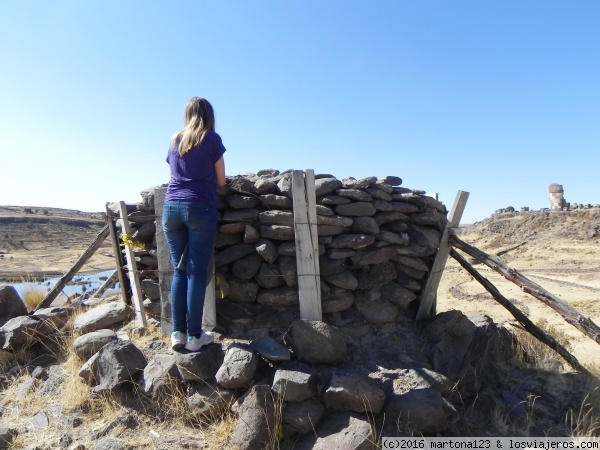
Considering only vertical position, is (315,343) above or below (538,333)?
above

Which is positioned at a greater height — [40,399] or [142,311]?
[142,311]

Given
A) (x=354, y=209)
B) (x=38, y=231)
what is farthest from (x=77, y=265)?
(x=38, y=231)

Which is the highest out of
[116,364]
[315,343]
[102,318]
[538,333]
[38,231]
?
[315,343]

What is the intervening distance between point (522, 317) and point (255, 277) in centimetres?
378

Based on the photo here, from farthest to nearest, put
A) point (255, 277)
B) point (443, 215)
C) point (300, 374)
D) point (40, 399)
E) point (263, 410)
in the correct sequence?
1. point (443, 215)
2. point (255, 277)
3. point (40, 399)
4. point (300, 374)
5. point (263, 410)

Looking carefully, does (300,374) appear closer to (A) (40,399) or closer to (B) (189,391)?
(B) (189,391)

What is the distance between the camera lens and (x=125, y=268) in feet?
19.5

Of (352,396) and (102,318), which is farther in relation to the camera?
(102,318)

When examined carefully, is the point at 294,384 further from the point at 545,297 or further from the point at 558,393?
the point at 558,393

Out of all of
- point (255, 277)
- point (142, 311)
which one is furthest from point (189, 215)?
point (142, 311)

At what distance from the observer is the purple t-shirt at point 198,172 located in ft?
13.2

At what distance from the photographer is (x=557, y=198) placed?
103 feet

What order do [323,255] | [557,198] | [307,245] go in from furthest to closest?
[557,198] → [323,255] → [307,245]

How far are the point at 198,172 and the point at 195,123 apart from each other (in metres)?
0.50
